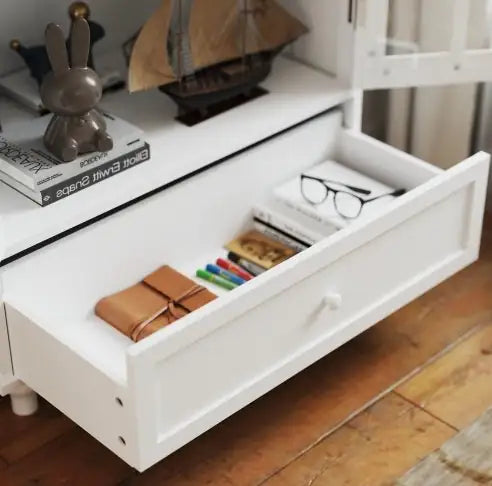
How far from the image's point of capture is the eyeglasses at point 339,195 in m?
1.70

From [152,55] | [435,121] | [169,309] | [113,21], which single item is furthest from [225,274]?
[435,121]

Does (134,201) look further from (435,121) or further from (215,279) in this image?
(435,121)

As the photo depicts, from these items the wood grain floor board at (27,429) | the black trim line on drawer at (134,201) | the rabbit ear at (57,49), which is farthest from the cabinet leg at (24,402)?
the rabbit ear at (57,49)

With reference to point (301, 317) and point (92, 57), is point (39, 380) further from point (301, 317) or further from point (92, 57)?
point (92, 57)

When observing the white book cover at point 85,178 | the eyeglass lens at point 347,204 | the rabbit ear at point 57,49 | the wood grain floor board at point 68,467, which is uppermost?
the rabbit ear at point 57,49

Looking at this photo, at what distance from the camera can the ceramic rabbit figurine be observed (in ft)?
4.91

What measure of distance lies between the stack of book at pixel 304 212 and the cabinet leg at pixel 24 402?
0.41m

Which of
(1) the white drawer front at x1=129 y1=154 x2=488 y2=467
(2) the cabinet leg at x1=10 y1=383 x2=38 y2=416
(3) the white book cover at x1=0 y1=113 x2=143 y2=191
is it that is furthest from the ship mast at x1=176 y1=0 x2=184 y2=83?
(2) the cabinet leg at x1=10 y1=383 x2=38 y2=416

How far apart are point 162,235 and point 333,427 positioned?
0.36 m

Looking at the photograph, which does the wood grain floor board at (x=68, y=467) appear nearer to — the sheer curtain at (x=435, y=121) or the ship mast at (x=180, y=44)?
the ship mast at (x=180, y=44)

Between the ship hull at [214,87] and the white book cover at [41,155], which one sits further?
the ship hull at [214,87]

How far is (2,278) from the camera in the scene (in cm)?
144

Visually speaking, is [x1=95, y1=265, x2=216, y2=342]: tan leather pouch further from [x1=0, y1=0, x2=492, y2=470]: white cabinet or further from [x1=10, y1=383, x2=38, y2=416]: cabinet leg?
[x1=10, y1=383, x2=38, y2=416]: cabinet leg

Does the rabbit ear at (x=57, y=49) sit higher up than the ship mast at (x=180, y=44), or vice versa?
the rabbit ear at (x=57, y=49)
